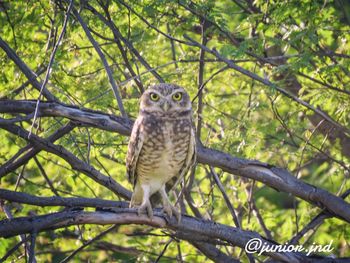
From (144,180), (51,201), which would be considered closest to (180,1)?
(144,180)

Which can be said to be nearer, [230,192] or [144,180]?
[144,180]

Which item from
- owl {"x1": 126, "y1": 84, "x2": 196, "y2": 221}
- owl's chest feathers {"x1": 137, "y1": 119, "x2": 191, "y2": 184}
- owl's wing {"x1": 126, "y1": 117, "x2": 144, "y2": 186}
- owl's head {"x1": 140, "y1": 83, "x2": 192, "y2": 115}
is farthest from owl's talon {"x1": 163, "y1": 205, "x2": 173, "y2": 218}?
owl's head {"x1": 140, "y1": 83, "x2": 192, "y2": 115}

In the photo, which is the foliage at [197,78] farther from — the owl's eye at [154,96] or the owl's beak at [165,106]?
the owl's beak at [165,106]

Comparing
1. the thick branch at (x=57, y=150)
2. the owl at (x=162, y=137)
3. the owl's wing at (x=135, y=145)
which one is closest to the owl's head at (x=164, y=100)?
the owl at (x=162, y=137)

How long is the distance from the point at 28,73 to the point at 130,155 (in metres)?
0.98

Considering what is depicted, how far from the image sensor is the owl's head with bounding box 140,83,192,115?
188 inches

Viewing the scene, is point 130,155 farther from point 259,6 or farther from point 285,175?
point 259,6

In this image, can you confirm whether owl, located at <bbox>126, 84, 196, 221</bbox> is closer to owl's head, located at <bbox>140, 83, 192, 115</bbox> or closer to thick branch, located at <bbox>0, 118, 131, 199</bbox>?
owl's head, located at <bbox>140, 83, 192, 115</bbox>

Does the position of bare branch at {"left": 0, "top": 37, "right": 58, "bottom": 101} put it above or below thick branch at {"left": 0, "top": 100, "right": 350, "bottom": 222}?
above

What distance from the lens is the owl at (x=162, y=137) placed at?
→ 4773mm

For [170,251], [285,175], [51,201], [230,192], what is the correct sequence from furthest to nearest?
[230,192] → [170,251] → [285,175] → [51,201]

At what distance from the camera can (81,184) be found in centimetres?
658

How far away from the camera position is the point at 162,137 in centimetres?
481

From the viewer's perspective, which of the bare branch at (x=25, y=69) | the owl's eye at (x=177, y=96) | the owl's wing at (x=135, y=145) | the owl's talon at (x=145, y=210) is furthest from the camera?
the owl's eye at (x=177, y=96)
